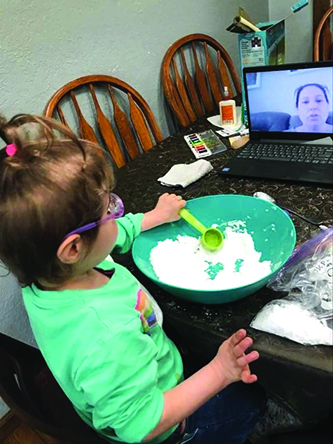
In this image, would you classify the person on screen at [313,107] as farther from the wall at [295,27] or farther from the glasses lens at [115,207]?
the wall at [295,27]

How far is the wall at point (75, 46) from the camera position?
1.16 m

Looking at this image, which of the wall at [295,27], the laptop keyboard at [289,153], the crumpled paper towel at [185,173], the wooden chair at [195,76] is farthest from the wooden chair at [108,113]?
the wall at [295,27]

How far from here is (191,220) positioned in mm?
865

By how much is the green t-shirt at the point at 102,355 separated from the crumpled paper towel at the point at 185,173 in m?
0.48

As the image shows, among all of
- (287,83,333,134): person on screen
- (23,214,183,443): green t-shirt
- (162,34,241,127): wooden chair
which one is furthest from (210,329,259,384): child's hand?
(162,34,241,127): wooden chair

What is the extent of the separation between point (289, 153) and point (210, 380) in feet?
2.14

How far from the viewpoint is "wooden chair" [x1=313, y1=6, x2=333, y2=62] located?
5.69 feet

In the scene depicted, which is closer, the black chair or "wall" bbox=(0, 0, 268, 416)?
the black chair

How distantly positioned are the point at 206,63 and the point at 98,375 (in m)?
1.63

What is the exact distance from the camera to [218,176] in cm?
108

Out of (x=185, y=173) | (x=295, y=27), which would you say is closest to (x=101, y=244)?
(x=185, y=173)

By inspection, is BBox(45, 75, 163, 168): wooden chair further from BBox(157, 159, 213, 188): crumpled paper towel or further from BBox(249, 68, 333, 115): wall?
BBox(249, 68, 333, 115): wall

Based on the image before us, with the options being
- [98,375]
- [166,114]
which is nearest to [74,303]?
[98,375]

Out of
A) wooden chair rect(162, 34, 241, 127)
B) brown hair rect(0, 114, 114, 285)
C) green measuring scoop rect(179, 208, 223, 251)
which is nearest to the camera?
brown hair rect(0, 114, 114, 285)
